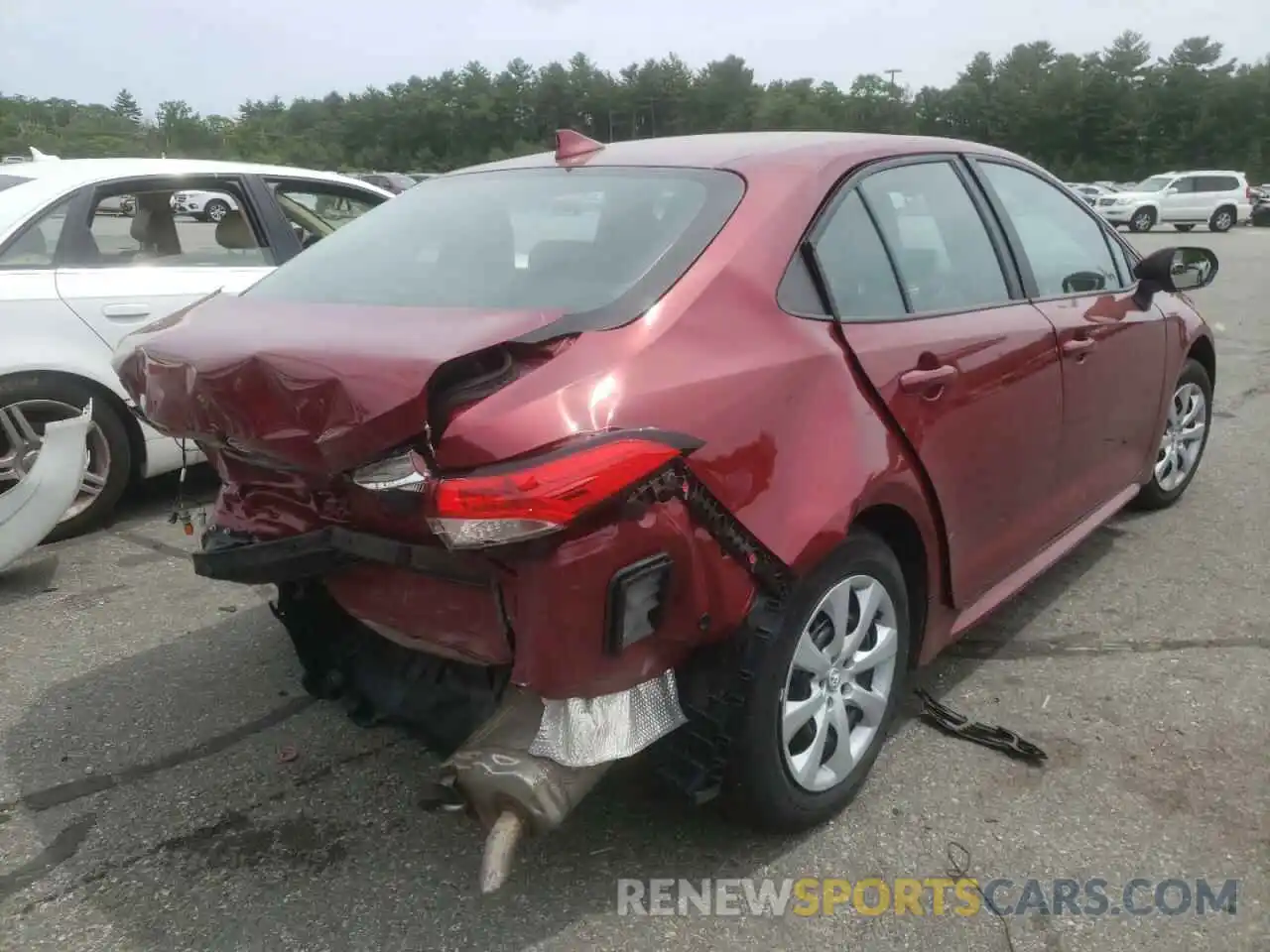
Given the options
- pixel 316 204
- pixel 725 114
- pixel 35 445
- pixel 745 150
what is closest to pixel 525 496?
pixel 745 150

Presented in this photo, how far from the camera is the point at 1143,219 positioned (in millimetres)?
31172

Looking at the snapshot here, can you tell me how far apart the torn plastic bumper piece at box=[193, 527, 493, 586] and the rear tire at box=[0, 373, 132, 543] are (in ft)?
8.29

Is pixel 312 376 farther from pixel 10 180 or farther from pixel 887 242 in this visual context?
pixel 10 180

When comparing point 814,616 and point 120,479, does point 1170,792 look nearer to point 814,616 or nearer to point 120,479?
point 814,616

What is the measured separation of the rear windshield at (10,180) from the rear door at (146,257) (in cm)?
36

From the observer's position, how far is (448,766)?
215 cm

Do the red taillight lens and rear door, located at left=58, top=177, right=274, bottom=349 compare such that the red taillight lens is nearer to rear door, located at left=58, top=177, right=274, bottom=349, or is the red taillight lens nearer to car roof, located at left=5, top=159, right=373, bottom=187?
rear door, located at left=58, top=177, right=274, bottom=349

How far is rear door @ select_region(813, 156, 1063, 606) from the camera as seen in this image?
2637 mm

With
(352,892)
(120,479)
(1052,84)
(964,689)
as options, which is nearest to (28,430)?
(120,479)

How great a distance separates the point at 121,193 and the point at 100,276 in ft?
1.72

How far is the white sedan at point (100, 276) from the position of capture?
14.5ft

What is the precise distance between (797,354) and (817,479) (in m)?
0.29

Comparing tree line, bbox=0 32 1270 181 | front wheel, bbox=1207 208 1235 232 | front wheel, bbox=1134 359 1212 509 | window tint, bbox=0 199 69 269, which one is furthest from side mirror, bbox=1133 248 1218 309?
tree line, bbox=0 32 1270 181

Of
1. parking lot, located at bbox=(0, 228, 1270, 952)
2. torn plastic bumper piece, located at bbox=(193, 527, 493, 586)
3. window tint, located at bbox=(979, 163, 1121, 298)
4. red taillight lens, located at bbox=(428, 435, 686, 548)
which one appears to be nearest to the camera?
red taillight lens, located at bbox=(428, 435, 686, 548)
